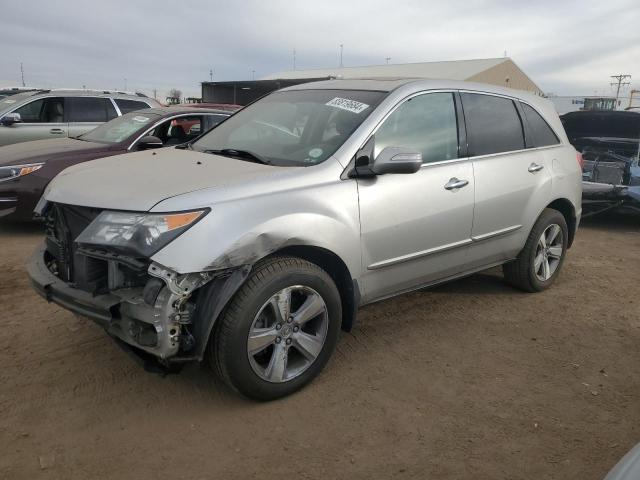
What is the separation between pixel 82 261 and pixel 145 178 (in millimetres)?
559

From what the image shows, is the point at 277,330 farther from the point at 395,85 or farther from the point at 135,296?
the point at 395,85

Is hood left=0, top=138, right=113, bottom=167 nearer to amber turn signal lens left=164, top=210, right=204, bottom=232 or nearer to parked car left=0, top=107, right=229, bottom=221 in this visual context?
parked car left=0, top=107, right=229, bottom=221

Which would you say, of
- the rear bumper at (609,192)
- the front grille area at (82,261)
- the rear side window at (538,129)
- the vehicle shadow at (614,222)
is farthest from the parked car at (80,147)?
the vehicle shadow at (614,222)

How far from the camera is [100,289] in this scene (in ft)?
9.04

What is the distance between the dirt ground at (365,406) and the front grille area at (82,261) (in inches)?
26.2

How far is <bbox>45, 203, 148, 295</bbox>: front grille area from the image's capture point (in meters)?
2.69

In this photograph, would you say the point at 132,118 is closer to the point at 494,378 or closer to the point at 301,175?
the point at 301,175

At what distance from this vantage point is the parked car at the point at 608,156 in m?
7.38

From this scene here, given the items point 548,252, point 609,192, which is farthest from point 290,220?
point 609,192

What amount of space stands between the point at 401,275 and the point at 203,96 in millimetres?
38643

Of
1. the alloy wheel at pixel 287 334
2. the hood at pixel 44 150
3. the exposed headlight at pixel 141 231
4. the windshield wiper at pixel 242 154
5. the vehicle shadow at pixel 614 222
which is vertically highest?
the windshield wiper at pixel 242 154

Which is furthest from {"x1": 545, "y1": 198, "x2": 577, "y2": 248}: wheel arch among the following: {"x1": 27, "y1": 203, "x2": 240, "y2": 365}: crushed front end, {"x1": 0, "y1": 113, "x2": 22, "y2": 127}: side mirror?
{"x1": 0, "y1": 113, "x2": 22, "y2": 127}: side mirror

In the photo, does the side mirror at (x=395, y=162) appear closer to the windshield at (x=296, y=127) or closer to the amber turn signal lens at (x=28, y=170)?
the windshield at (x=296, y=127)

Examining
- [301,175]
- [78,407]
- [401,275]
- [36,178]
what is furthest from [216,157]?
[36,178]
